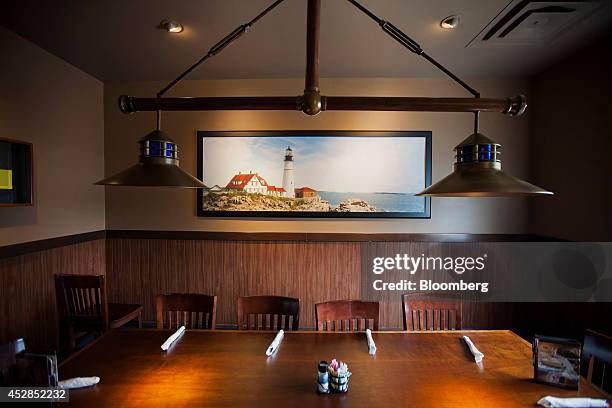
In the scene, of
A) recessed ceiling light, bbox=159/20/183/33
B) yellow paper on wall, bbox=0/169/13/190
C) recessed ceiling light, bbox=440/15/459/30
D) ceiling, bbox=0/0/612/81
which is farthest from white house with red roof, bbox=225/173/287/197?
recessed ceiling light, bbox=440/15/459/30

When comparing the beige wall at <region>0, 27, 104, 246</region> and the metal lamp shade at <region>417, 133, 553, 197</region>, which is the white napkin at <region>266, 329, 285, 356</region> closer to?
the metal lamp shade at <region>417, 133, 553, 197</region>

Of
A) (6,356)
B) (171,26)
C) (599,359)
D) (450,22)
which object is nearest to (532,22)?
(450,22)

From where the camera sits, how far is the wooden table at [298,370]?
113 centimetres

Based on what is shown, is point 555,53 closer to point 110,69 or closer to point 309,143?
point 309,143

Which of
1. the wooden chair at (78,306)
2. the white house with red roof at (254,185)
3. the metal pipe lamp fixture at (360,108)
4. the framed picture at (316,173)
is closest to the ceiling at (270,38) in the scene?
the framed picture at (316,173)

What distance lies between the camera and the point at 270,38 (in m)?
2.46

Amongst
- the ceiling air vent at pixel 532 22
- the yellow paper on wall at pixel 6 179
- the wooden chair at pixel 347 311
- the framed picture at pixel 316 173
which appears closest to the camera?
the wooden chair at pixel 347 311

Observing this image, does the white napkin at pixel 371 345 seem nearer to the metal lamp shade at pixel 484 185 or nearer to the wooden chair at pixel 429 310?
the wooden chair at pixel 429 310

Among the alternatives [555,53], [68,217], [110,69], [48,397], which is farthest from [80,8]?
[555,53]

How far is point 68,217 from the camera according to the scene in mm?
2924

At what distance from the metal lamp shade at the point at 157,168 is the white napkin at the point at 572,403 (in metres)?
1.47

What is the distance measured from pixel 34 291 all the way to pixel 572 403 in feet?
11.2

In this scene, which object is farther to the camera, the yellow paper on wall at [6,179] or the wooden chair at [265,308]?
the yellow paper on wall at [6,179]

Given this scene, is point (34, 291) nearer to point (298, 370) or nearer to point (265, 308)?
point (265, 308)
